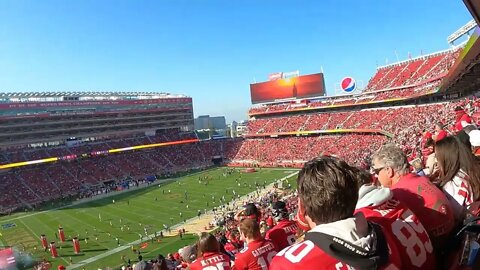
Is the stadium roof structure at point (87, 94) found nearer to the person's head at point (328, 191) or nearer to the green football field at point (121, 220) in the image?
the green football field at point (121, 220)

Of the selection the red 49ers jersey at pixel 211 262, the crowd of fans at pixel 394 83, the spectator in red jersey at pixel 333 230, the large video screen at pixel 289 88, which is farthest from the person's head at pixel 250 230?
the large video screen at pixel 289 88

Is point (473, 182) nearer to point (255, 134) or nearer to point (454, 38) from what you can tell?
point (454, 38)

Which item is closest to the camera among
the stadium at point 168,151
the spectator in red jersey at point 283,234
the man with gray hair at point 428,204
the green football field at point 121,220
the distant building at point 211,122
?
the man with gray hair at point 428,204

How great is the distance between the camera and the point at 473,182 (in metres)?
3.32

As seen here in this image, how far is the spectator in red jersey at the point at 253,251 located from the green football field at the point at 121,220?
21.7 m

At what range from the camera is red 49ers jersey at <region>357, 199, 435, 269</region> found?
2220 millimetres

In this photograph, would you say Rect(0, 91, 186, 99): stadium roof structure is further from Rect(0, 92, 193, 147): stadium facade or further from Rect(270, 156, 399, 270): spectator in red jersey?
Rect(270, 156, 399, 270): spectator in red jersey

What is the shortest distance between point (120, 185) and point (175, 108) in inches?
1258

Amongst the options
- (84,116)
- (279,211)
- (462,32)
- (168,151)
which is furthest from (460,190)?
(84,116)

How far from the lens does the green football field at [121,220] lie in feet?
85.3

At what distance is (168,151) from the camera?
231 ft

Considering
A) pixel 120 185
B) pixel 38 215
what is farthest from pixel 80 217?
pixel 120 185

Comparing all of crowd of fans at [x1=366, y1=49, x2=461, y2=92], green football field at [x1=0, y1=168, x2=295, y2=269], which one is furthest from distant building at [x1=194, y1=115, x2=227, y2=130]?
green football field at [x1=0, y1=168, x2=295, y2=269]

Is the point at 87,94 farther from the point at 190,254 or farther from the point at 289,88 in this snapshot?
the point at 190,254
